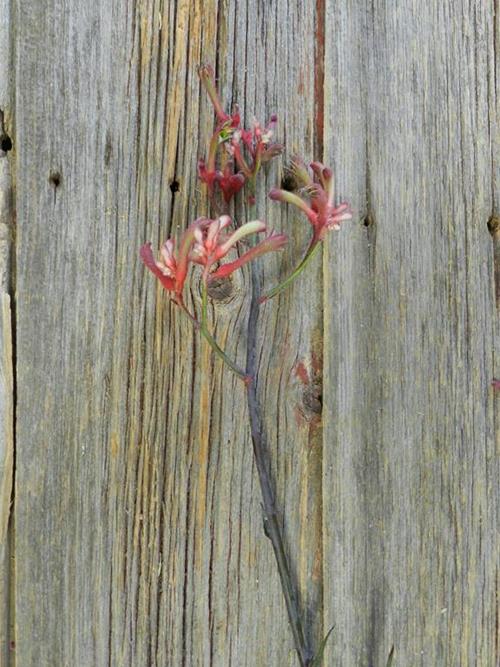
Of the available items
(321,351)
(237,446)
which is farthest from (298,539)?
(321,351)

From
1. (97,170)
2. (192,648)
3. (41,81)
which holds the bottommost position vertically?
(192,648)

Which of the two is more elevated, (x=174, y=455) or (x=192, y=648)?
(x=174, y=455)

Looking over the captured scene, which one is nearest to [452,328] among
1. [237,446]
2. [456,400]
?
[456,400]

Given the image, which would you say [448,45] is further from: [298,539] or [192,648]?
[192,648]

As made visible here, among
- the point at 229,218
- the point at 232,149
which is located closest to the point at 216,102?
the point at 232,149

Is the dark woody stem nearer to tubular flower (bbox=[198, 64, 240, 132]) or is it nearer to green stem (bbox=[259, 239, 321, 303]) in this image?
green stem (bbox=[259, 239, 321, 303])

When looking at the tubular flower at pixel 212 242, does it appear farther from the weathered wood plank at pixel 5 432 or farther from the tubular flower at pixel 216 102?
the weathered wood plank at pixel 5 432

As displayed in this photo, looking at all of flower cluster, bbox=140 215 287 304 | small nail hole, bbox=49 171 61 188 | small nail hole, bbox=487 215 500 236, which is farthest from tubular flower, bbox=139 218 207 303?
small nail hole, bbox=487 215 500 236
